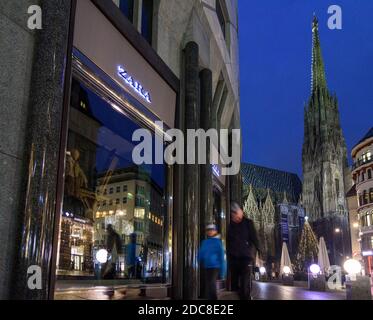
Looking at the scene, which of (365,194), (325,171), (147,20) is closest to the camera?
(147,20)

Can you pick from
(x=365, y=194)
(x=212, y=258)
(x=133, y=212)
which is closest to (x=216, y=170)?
(x=133, y=212)

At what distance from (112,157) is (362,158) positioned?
47503mm

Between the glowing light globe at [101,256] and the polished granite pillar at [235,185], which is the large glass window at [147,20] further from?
the polished granite pillar at [235,185]

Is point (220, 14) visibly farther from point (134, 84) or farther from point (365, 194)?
point (365, 194)

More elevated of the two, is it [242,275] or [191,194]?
[191,194]

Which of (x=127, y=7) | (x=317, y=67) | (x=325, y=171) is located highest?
(x=317, y=67)

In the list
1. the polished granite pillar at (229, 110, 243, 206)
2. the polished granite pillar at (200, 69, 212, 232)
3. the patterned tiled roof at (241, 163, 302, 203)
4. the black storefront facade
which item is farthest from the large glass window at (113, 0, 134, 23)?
the patterned tiled roof at (241, 163, 302, 203)

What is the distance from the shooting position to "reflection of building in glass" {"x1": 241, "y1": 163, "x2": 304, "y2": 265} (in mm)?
102000

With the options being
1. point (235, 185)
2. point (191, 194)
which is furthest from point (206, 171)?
point (235, 185)

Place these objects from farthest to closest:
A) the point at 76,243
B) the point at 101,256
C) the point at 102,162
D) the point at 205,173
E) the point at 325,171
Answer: the point at 325,171 < the point at 205,173 < the point at 102,162 < the point at 101,256 < the point at 76,243

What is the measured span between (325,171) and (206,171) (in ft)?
309

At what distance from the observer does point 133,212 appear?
12961mm

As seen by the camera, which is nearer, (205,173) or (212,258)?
(212,258)

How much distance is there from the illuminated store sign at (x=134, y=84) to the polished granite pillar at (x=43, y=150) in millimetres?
2501
